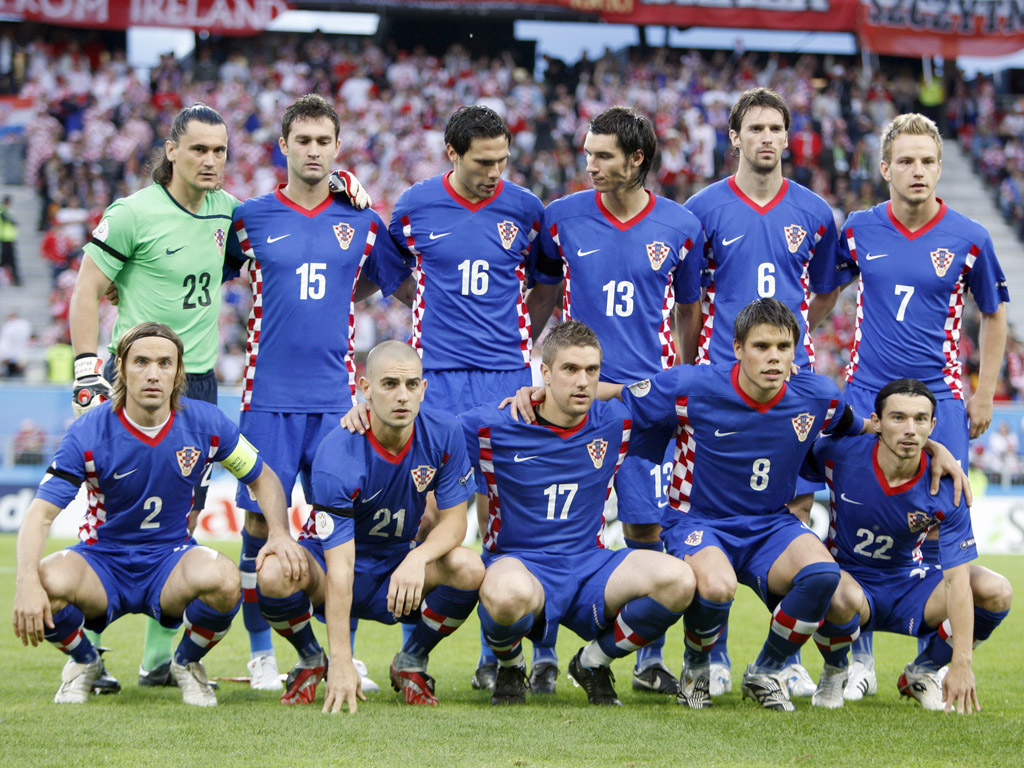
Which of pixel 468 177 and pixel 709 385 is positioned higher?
pixel 468 177

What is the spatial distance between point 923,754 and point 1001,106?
24.2m

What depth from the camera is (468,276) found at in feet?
17.2

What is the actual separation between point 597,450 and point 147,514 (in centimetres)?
184

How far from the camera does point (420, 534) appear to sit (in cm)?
512

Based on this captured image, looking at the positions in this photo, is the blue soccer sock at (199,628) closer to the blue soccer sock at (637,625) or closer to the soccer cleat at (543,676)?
the soccer cleat at (543,676)

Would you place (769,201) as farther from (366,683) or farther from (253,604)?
(253,604)

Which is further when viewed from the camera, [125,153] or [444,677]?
[125,153]

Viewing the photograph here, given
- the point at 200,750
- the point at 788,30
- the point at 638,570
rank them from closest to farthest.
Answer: the point at 200,750, the point at 638,570, the point at 788,30

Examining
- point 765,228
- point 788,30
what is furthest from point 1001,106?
point 765,228

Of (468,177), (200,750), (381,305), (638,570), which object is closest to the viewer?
(200,750)

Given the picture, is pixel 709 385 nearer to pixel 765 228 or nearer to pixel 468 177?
pixel 765 228

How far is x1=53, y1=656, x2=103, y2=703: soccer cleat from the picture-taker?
452cm

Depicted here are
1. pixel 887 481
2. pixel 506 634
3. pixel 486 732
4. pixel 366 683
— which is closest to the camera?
pixel 486 732

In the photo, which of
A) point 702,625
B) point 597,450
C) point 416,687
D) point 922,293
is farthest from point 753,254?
point 416,687
